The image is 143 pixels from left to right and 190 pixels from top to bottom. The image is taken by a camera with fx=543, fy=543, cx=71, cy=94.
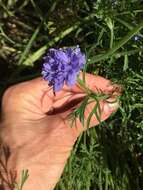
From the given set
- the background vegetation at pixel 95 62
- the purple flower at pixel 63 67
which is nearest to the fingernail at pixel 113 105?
the background vegetation at pixel 95 62

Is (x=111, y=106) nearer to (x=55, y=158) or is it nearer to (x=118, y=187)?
(x=55, y=158)

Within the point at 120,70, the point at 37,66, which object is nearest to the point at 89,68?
the point at 120,70

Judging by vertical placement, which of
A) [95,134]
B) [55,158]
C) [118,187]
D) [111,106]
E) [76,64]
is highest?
[76,64]

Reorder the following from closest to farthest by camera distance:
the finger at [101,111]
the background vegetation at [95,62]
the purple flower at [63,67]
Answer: the purple flower at [63,67] < the finger at [101,111] < the background vegetation at [95,62]

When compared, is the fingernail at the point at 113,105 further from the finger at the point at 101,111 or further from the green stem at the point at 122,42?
the green stem at the point at 122,42

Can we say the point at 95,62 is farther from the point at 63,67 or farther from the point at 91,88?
the point at 63,67

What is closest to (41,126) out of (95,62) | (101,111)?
(101,111)

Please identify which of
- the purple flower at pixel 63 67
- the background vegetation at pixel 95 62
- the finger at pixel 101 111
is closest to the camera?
the purple flower at pixel 63 67
